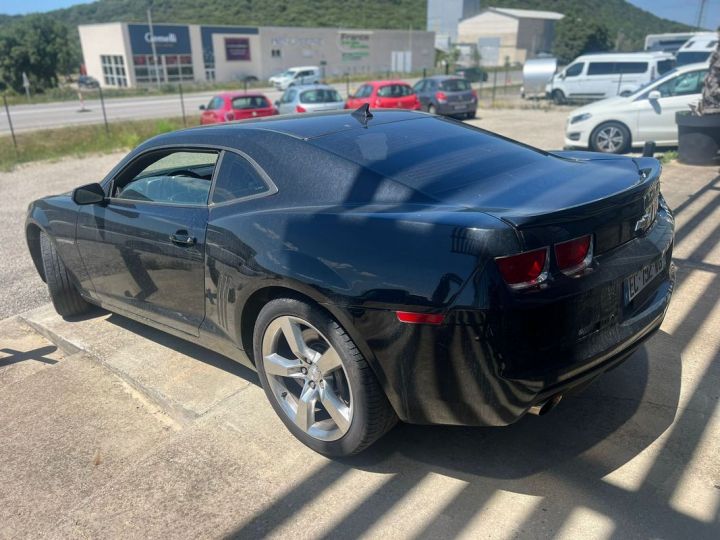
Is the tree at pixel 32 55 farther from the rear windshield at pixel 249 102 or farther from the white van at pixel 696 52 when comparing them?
the white van at pixel 696 52

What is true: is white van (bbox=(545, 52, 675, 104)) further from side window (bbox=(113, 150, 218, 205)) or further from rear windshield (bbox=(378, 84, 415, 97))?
side window (bbox=(113, 150, 218, 205))

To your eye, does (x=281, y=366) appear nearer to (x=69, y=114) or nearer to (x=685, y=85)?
(x=685, y=85)

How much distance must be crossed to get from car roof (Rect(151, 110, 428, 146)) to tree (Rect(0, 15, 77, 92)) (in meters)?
58.6

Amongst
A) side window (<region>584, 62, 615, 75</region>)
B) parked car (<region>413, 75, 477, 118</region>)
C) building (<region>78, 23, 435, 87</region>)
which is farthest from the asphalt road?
building (<region>78, 23, 435, 87</region>)

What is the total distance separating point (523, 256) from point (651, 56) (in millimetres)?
23481

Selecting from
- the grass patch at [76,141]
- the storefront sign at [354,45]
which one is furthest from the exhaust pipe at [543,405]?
the storefront sign at [354,45]

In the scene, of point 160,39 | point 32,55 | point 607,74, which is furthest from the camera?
point 160,39

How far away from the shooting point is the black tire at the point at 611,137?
1073 centimetres

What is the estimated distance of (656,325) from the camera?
2.70 metres

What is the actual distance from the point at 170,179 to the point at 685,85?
399 inches

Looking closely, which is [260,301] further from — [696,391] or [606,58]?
[606,58]

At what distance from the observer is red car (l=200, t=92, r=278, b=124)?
1638cm

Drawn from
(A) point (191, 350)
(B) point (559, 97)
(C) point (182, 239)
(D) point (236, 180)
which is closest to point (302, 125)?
(D) point (236, 180)

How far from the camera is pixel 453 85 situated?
65.8 ft
